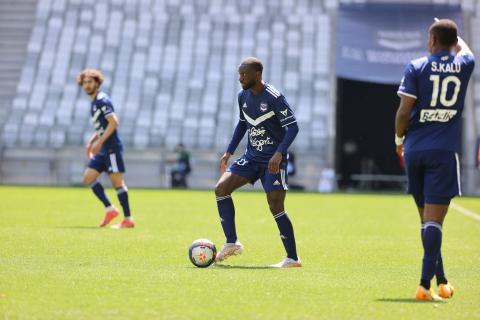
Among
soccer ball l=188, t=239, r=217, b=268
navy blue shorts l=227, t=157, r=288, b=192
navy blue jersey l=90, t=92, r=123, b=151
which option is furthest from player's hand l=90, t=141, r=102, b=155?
soccer ball l=188, t=239, r=217, b=268

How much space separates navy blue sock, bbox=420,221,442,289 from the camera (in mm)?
8430

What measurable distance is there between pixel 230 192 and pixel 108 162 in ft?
18.6

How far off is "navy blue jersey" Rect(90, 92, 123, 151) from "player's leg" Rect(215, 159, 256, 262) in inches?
207

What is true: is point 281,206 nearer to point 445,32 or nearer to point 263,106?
point 263,106

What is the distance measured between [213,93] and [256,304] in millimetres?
30039

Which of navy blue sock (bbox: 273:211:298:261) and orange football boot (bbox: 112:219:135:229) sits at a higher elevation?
navy blue sock (bbox: 273:211:298:261)

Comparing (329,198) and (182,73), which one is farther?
(182,73)

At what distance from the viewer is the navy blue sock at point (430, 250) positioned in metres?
8.43

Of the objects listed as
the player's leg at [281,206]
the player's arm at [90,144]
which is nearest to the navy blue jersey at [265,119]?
the player's leg at [281,206]

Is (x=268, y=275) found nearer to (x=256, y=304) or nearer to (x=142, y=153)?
(x=256, y=304)

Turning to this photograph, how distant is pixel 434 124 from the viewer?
28.2 feet

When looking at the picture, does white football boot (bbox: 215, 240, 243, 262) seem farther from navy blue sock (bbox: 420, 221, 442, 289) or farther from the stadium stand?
the stadium stand

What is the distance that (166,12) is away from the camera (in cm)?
4047

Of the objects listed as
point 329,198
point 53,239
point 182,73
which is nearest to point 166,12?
point 182,73
